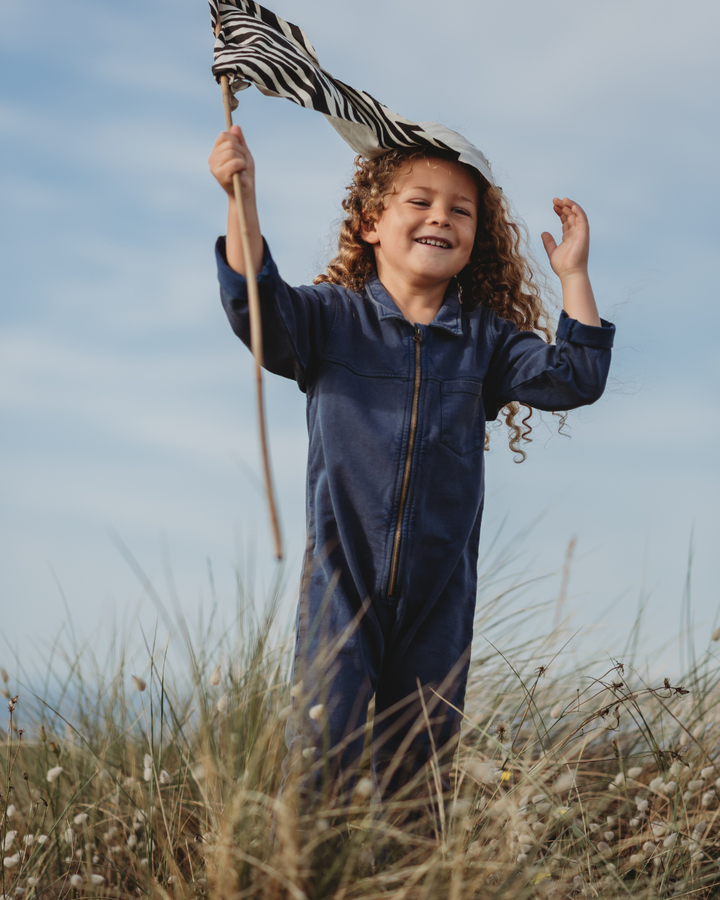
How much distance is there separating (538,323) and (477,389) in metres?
0.78

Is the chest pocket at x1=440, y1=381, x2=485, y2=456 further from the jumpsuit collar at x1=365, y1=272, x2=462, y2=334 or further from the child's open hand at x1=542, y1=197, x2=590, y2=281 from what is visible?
the child's open hand at x1=542, y1=197, x2=590, y2=281

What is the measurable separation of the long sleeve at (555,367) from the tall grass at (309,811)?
0.97 m

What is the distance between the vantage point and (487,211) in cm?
330

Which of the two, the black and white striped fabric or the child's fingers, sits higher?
the black and white striped fabric

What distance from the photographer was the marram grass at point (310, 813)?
7.06 feet

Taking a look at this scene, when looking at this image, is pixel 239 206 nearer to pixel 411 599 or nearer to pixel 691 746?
pixel 411 599

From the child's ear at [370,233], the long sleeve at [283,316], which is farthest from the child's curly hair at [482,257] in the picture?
the long sleeve at [283,316]

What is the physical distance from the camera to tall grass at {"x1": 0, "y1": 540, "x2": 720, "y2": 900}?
2152 mm

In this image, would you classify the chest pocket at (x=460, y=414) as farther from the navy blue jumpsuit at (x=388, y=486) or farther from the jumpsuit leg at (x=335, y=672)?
the jumpsuit leg at (x=335, y=672)

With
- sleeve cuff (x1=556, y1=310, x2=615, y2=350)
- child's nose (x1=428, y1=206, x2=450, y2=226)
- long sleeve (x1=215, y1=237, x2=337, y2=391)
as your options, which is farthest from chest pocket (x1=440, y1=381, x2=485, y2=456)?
child's nose (x1=428, y1=206, x2=450, y2=226)

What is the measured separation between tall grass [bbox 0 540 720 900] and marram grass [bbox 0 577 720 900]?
0.01 meters

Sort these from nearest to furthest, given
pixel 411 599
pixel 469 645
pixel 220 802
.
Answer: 1. pixel 220 802
2. pixel 411 599
3. pixel 469 645

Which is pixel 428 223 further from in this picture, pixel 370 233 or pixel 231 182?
pixel 231 182

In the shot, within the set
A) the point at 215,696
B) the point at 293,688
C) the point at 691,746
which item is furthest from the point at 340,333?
the point at 691,746
